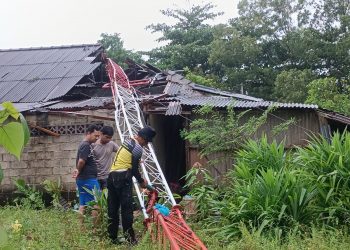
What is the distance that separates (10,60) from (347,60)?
14.3 metres

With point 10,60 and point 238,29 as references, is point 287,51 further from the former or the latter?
point 10,60

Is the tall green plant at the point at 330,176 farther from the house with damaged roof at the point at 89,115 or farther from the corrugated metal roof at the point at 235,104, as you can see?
the house with damaged roof at the point at 89,115

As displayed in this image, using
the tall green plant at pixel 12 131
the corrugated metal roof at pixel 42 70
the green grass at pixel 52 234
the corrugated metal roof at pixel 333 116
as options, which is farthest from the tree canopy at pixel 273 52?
the tall green plant at pixel 12 131

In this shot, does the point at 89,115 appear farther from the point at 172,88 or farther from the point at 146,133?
the point at 146,133

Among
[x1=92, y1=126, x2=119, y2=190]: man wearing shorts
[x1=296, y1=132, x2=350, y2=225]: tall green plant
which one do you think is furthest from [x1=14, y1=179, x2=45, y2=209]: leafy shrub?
[x1=296, y1=132, x2=350, y2=225]: tall green plant

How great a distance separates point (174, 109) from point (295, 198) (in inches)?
125

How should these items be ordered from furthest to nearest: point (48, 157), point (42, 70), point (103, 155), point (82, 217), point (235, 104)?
point (42, 70)
point (48, 157)
point (235, 104)
point (103, 155)
point (82, 217)

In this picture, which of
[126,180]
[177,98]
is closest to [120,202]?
[126,180]

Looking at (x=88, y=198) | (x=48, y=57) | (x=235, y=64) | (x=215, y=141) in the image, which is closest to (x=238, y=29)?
(x=235, y=64)

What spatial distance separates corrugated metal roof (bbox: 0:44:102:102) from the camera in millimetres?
10086

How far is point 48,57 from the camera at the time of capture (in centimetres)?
1245

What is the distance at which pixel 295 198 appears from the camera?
564cm

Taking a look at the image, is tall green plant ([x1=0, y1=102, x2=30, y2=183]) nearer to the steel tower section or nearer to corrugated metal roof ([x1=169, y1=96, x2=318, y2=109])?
the steel tower section

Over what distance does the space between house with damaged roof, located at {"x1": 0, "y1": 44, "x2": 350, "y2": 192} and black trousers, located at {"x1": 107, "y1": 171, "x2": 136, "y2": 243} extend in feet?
8.91
